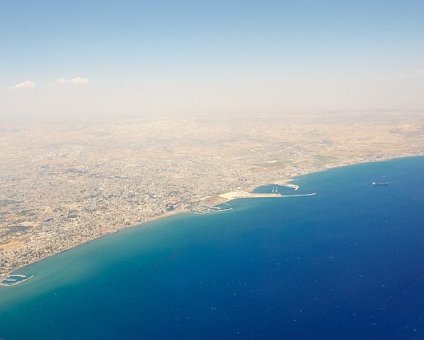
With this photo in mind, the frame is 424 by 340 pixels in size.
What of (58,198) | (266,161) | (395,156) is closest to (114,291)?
(58,198)

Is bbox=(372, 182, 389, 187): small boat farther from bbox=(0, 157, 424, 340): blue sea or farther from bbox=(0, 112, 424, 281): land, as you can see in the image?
bbox=(0, 112, 424, 281): land

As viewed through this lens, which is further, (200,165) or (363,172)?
(200,165)

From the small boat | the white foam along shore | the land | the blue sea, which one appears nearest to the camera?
the blue sea

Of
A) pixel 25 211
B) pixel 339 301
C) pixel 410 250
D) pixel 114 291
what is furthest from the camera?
pixel 25 211

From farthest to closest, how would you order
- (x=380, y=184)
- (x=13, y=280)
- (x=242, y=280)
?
(x=380, y=184), (x=13, y=280), (x=242, y=280)

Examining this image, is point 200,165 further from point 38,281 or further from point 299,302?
point 299,302

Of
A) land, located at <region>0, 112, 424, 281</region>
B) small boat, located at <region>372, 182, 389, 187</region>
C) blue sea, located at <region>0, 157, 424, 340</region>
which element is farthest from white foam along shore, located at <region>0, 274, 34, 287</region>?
small boat, located at <region>372, 182, 389, 187</region>

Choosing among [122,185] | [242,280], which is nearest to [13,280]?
[242,280]

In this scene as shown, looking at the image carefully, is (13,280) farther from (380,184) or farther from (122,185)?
(380,184)
